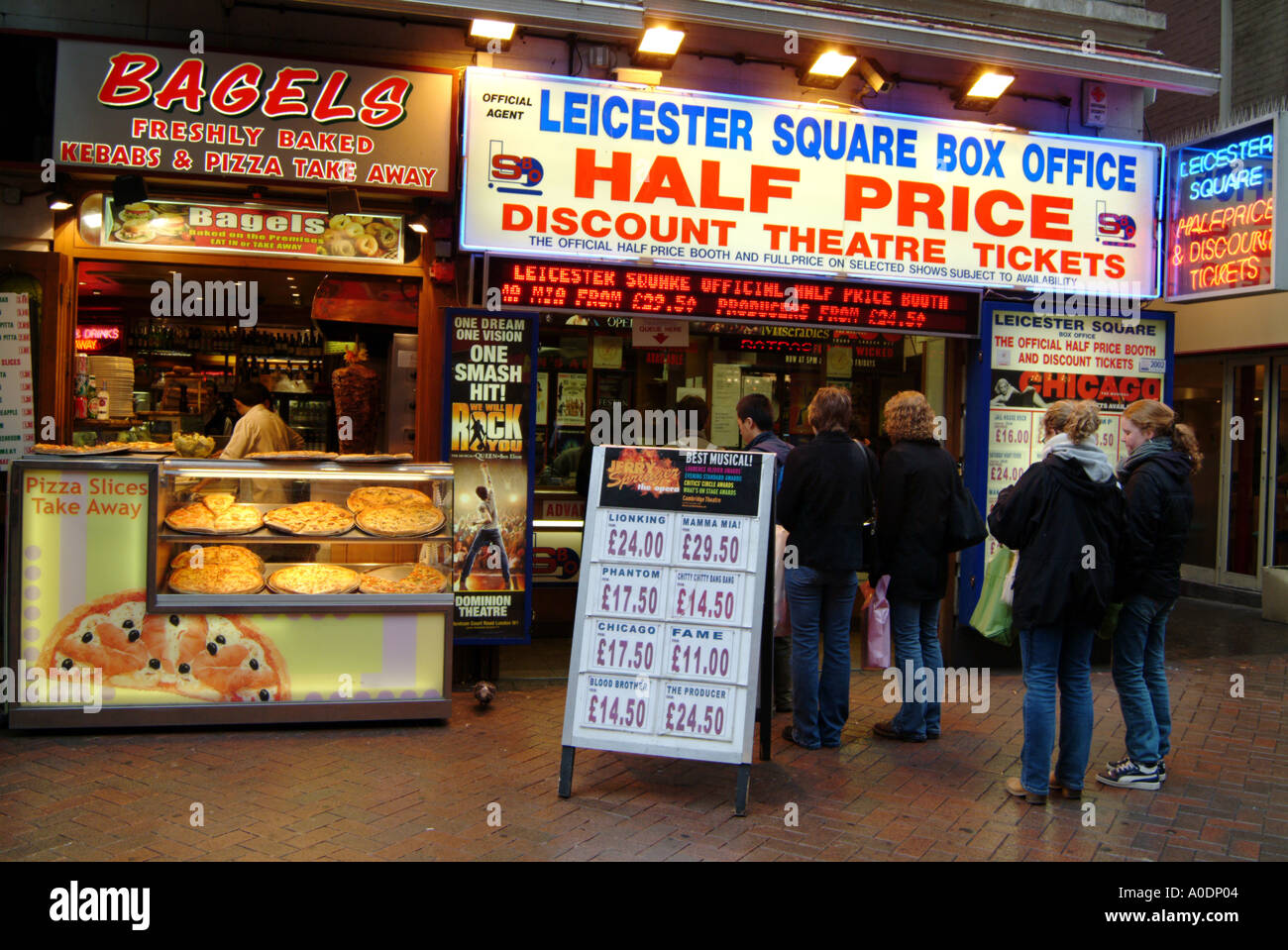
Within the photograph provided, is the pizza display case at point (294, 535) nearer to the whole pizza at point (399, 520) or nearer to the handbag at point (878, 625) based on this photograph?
the whole pizza at point (399, 520)

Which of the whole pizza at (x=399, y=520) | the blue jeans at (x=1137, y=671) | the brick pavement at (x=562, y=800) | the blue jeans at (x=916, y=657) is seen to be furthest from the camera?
the whole pizza at (x=399, y=520)

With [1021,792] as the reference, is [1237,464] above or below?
above

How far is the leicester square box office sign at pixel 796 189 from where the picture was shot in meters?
7.17

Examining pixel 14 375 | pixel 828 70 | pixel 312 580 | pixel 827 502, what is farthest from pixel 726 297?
pixel 14 375

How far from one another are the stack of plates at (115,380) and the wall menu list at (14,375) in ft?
2.93

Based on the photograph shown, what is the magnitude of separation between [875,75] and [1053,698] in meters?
5.25

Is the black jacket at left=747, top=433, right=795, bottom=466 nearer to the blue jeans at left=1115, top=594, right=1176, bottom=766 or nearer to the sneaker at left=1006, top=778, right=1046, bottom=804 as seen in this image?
the blue jeans at left=1115, top=594, right=1176, bottom=766

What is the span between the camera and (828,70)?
25.9ft

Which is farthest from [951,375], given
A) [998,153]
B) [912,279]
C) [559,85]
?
[559,85]

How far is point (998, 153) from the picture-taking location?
809 cm

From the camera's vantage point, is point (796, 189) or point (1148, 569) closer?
point (1148, 569)

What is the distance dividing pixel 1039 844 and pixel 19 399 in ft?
21.7

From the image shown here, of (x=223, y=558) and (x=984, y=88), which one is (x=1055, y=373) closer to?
(x=984, y=88)

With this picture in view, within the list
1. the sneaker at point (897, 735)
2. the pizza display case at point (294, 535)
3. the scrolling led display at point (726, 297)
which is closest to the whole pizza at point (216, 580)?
the pizza display case at point (294, 535)
